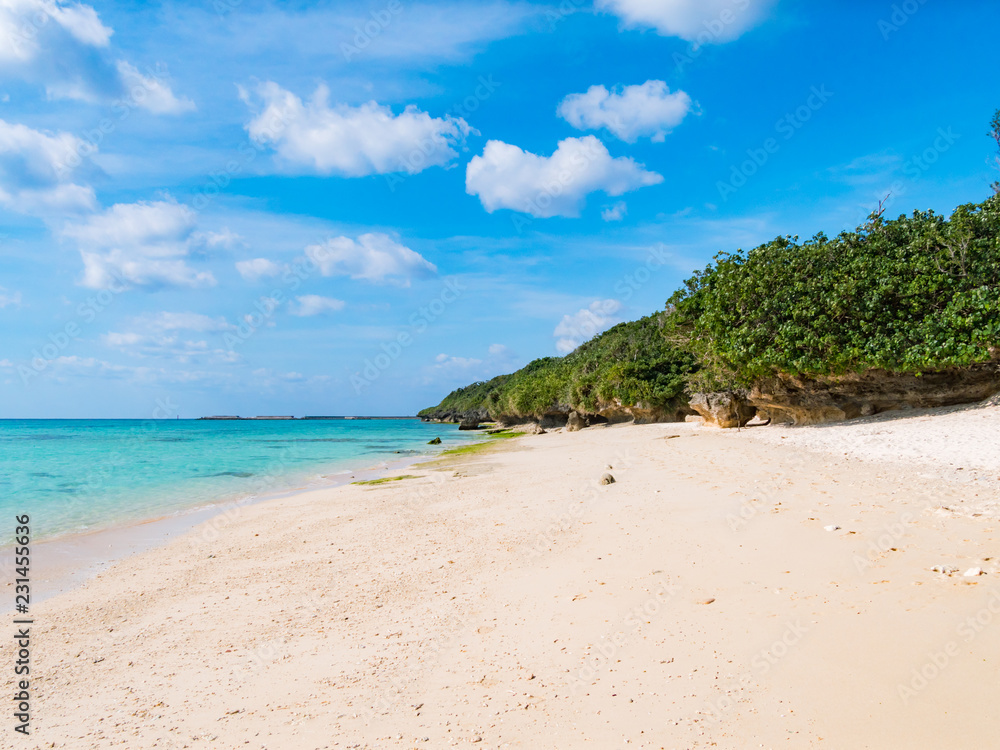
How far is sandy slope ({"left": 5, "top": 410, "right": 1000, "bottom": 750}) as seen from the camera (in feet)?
12.3

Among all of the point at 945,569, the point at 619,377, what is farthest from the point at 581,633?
the point at 619,377

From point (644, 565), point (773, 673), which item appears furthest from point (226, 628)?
point (773, 673)

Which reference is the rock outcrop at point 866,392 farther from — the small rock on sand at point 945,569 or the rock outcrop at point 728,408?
the small rock on sand at point 945,569

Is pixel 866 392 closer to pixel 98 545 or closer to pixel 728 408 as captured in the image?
pixel 728 408

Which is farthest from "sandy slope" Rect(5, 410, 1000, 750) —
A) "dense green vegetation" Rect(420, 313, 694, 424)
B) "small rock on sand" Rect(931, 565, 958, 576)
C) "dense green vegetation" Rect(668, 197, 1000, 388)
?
"dense green vegetation" Rect(420, 313, 694, 424)

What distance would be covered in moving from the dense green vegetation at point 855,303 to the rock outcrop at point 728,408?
771 mm

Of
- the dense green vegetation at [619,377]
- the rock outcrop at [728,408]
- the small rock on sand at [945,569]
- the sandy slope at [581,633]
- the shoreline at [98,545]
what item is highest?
the dense green vegetation at [619,377]

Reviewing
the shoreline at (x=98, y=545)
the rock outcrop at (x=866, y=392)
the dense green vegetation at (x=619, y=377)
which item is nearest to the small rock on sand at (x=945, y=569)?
the shoreline at (x=98, y=545)

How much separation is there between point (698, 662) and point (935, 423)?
1522 centimetres

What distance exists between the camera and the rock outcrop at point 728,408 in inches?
1064

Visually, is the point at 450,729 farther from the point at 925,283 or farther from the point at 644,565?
the point at 925,283

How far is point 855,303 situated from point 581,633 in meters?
18.2

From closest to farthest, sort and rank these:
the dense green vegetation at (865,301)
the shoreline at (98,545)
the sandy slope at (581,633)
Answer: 1. the sandy slope at (581,633)
2. the shoreline at (98,545)
3. the dense green vegetation at (865,301)

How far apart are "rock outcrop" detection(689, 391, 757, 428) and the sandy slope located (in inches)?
686
